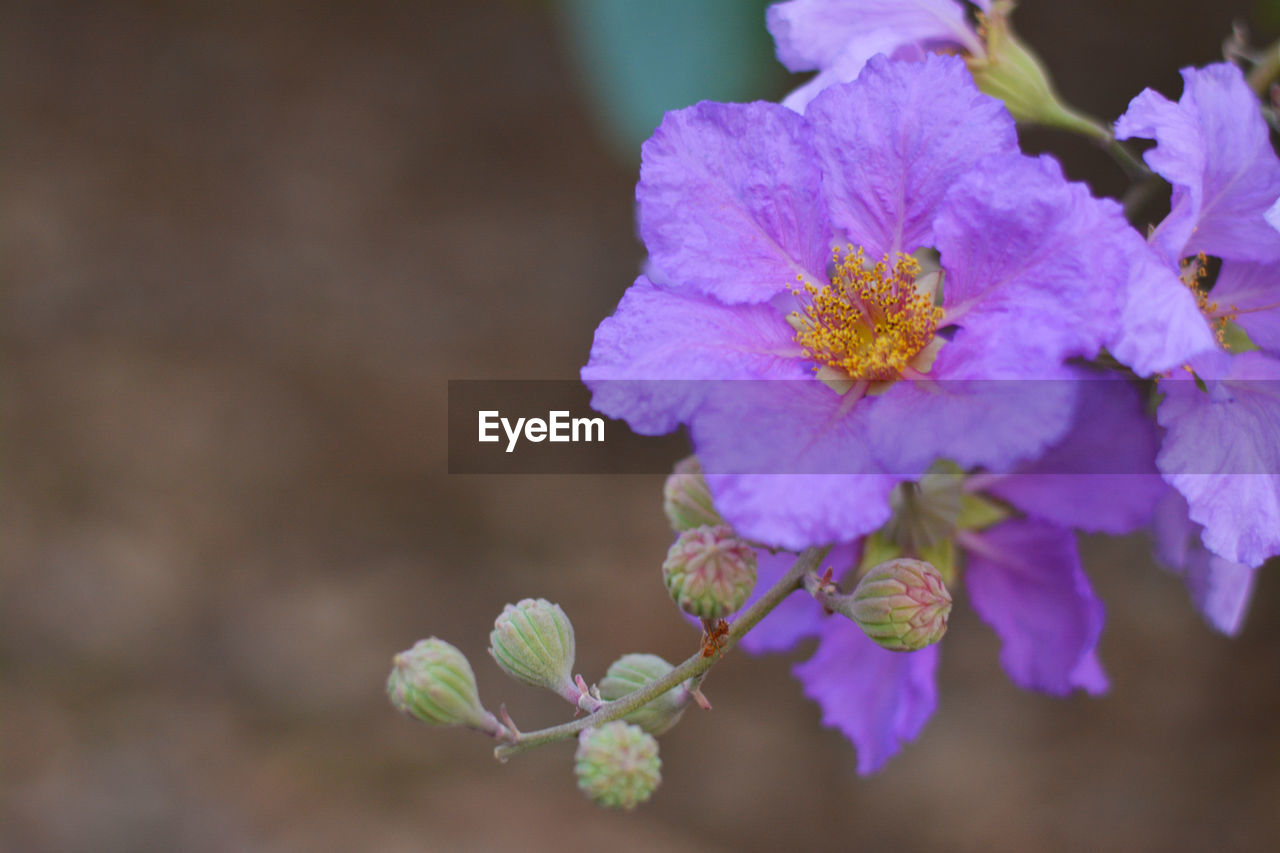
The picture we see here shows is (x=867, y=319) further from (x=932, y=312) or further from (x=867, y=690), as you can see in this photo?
(x=867, y=690)

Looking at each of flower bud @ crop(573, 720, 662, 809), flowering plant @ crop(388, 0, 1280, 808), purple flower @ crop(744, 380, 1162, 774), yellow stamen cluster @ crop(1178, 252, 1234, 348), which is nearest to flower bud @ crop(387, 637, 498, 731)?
flowering plant @ crop(388, 0, 1280, 808)

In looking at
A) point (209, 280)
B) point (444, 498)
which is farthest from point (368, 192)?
point (444, 498)

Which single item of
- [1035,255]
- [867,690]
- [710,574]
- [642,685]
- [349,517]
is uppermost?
[1035,255]

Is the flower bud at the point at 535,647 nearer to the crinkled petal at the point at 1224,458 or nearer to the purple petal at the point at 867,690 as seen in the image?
the purple petal at the point at 867,690

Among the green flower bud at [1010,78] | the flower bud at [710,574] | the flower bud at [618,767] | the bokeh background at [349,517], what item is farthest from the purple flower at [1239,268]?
the bokeh background at [349,517]

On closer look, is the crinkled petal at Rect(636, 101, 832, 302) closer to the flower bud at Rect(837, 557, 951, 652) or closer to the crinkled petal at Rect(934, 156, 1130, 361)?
the crinkled petal at Rect(934, 156, 1130, 361)

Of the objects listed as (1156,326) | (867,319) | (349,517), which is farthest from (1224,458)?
(349,517)

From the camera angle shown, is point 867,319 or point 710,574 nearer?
point 710,574
